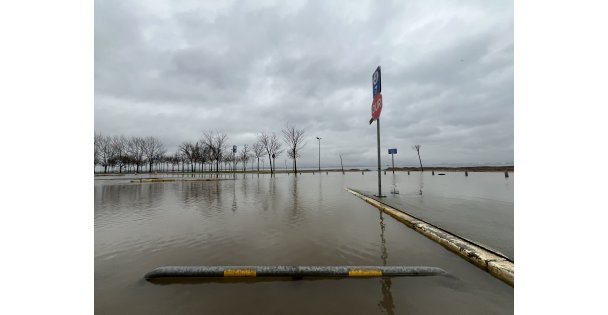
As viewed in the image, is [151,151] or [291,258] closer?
[291,258]

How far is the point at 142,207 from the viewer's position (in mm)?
9008

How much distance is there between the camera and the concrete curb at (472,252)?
10.8ft

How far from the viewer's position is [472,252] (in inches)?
154

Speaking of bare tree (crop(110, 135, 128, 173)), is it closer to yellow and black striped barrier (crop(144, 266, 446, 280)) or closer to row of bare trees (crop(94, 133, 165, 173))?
row of bare trees (crop(94, 133, 165, 173))

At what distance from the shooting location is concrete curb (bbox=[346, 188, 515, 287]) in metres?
3.30

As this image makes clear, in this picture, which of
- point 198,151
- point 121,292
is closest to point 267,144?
point 198,151

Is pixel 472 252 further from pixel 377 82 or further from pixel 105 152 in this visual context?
pixel 105 152

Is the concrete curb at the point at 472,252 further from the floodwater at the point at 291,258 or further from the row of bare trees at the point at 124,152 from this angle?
the row of bare trees at the point at 124,152

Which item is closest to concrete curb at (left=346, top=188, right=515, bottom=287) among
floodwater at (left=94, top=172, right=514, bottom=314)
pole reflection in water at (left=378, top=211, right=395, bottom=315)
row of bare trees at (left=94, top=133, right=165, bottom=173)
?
floodwater at (left=94, top=172, right=514, bottom=314)

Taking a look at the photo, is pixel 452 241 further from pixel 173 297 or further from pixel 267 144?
pixel 267 144

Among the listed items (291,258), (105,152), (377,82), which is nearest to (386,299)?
(291,258)

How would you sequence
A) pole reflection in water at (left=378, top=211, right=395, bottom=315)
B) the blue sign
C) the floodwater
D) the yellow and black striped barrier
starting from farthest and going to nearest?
the blue sign, the yellow and black striped barrier, the floodwater, pole reflection in water at (left=378, top=211, right=395, bottom=315)

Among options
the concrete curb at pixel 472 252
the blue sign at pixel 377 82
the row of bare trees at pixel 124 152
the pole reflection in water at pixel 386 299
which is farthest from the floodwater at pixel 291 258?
the row of bare trees at pixel 124 152

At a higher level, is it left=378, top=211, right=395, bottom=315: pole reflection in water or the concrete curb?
the concrete curb
